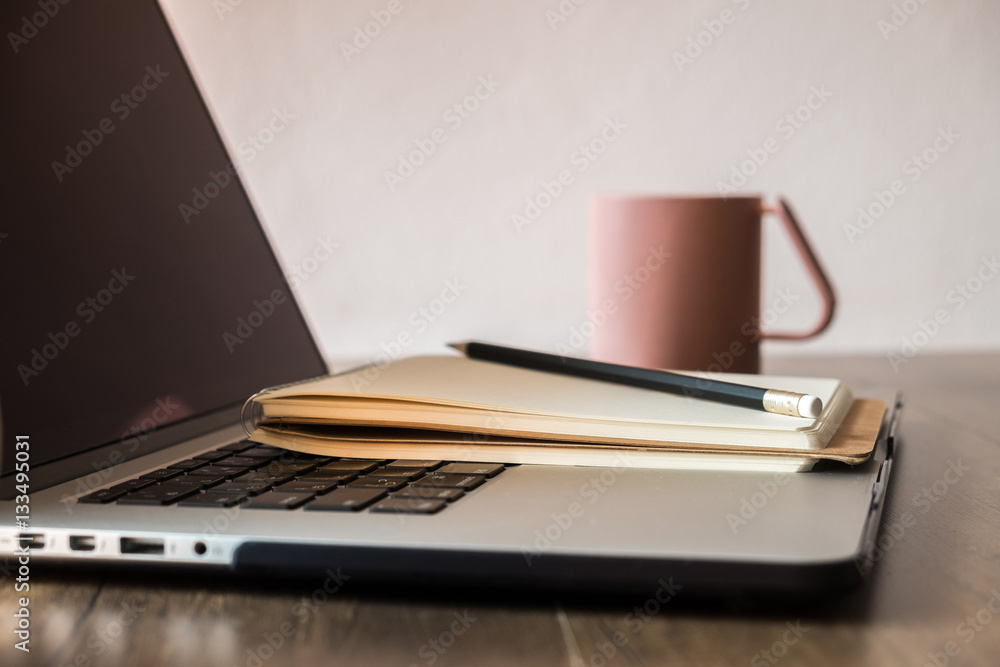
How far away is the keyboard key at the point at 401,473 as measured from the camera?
37 cm

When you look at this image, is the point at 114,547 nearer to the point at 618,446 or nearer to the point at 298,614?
the point at 298,614

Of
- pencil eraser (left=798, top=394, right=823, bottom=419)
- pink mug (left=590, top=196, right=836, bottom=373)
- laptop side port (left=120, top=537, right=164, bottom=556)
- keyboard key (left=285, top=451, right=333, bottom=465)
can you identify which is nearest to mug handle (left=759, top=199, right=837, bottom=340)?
pink mug (left=590, top=196, right=836, bottom=373)

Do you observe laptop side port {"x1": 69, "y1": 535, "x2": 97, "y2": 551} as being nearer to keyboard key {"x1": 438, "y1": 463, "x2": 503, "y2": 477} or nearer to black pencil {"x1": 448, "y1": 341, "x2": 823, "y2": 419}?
keyboard key {"x1": 438, "y1": 463, "x2": 503, "y2": 477}

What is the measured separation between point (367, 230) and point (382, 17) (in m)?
0.29

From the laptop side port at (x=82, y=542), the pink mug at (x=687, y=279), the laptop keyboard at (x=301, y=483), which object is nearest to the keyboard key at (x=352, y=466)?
the laptop keyboard at (x=301, y=483)

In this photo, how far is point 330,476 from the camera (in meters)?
0.37

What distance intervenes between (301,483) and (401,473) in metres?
0.04

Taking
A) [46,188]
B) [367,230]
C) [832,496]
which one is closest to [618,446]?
[832,496]

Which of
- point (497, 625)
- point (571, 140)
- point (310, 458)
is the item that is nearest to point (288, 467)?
point (310, 458)

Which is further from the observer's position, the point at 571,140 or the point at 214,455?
the point at 571,140

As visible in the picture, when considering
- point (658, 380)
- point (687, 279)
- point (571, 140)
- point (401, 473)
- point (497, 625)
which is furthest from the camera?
point (571, 140)

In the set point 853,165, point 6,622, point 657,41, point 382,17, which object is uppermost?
point 382,17

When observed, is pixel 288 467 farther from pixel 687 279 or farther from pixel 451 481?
pixel 687 279

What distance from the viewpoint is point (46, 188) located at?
442 mm
